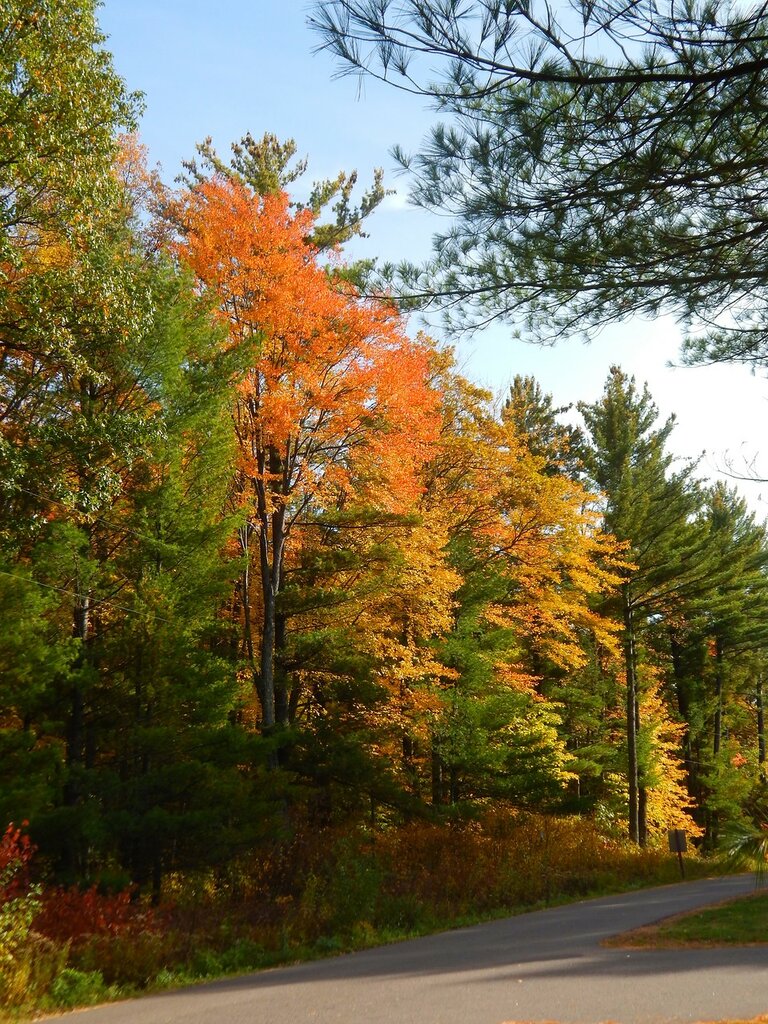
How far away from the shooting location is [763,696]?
41.1m

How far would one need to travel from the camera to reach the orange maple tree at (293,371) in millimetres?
16391

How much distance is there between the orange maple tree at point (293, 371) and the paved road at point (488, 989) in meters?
6.88

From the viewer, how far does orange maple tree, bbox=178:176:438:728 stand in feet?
53.8

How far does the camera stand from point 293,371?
650 inches

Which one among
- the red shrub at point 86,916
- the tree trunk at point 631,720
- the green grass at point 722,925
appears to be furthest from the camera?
the tree trunk at point 631,720

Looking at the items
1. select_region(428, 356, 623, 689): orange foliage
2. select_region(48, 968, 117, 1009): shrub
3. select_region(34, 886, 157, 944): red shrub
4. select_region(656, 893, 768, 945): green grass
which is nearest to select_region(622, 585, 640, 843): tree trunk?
select_region(428, 356, 623, 689): orange foliage

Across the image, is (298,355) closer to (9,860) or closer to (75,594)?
(75,594)

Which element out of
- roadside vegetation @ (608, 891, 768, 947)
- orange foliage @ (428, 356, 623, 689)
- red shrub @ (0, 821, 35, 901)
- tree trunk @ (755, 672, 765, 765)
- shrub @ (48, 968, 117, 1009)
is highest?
orange foliage @ (428, 356, 623, 689)

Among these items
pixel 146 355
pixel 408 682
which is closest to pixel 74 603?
pixel 146 355

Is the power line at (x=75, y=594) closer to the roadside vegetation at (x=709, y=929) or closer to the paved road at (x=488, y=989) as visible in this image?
the paved road at (x=488, y=989)

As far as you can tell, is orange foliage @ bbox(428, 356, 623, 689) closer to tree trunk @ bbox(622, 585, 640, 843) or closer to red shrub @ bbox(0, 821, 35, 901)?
tree trunk @ bbox(622, 585, 640, 843)

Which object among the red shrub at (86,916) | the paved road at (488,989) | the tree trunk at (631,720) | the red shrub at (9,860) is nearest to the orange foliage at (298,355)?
the red shrub at (86,916)

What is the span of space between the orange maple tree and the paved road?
6882 millimetres

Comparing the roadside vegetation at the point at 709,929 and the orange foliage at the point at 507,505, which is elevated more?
the orange foliage at the point at 507,505
